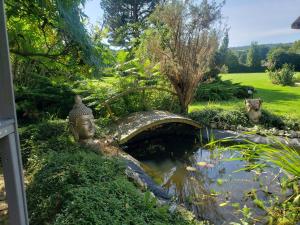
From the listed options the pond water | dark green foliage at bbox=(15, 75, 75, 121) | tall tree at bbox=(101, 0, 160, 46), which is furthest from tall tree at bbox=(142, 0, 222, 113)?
tall tree at bbox=(101, 0, 160, 46)

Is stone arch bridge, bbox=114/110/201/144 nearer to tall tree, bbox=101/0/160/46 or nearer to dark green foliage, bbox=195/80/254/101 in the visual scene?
dark green foliage, bbox=195/80/254/101

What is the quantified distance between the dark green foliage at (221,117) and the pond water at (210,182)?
1426mm

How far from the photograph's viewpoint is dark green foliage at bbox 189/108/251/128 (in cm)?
798

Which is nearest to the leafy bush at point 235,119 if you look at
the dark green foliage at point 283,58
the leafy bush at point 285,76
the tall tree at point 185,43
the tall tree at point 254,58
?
the tall tree at point 185,43

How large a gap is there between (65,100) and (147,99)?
219cm

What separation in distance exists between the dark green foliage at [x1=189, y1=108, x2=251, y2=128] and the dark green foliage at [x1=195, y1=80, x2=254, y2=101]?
389 cm

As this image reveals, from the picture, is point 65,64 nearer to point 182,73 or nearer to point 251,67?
point 182,73

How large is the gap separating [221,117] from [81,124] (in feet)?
14.7

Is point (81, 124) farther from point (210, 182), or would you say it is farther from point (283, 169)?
point (283, 169)

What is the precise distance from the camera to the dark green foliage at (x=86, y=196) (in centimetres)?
250

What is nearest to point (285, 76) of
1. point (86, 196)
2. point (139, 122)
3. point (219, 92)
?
point (219, 92)

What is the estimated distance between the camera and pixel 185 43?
826 centimetres

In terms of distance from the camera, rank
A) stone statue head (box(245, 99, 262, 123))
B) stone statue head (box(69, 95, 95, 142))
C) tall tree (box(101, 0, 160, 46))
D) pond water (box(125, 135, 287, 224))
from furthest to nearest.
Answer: tall tree (box(101, 0, 160, 46)) < stone statue head (box(245, 99, 262, 123)) < stone statue head (box(69, 95, 95, 142)) < pond water (box(125, 135, 287, 224))

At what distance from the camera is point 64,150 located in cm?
433
